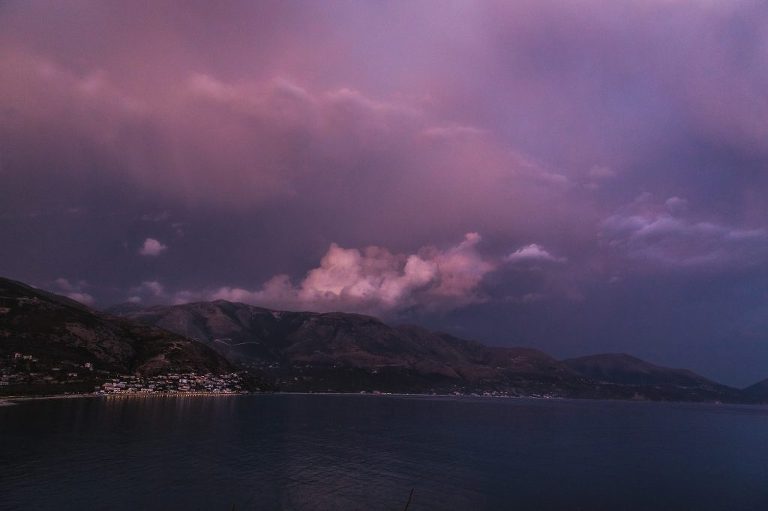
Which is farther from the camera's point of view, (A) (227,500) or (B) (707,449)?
(B) (707,449)

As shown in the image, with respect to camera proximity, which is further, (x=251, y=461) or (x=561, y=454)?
(x=561, y=454)

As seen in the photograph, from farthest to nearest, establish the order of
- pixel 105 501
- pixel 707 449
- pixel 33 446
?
pixel 707 449 → pixel 33 446 → pixel 105 501

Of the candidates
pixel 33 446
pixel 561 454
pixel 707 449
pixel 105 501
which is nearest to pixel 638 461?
pixel 561 454

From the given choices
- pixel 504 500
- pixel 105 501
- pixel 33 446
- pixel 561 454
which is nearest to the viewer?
pixel 105 501

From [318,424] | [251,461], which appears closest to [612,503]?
[251,461]

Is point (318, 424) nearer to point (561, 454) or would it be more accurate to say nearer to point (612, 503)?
point (561, 454)

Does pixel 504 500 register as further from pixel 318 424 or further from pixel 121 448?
pixel 318 424
